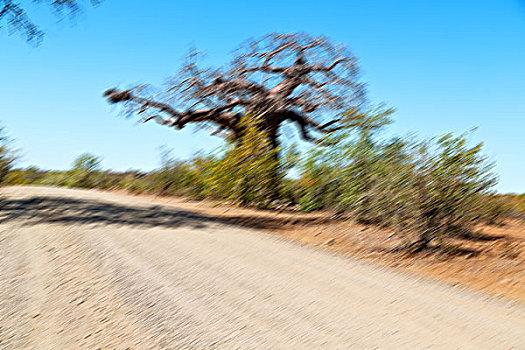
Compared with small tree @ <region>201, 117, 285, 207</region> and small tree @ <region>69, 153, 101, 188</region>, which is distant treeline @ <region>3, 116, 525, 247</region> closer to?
small tree @ <region>201, 117, 285, 207</region>

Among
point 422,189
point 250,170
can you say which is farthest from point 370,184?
Result: point 250,170

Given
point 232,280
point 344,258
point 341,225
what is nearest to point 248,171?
point 341,225

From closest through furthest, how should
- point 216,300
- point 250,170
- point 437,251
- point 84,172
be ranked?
1. point 216,300
2. point 437,251
3. point 250,170
4. point 84,172

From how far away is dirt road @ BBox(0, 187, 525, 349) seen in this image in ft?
14.0

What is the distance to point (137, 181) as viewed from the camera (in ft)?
76.8

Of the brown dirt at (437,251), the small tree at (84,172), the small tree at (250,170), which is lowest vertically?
the brown dirt at (437,251)

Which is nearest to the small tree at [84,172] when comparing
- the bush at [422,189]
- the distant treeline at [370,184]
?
the distant treeline at [370,184]

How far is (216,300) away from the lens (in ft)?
17.3

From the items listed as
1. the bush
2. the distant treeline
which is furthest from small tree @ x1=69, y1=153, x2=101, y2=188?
the bush

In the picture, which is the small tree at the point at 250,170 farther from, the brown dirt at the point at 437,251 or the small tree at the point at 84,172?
the small tree at the point at 84,172

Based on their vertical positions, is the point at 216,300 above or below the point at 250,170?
below

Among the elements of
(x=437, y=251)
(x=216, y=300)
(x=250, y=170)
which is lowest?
(x=437, y=251)

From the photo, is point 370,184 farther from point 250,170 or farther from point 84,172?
point 84,172

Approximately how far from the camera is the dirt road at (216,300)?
A: 14.0 feet
